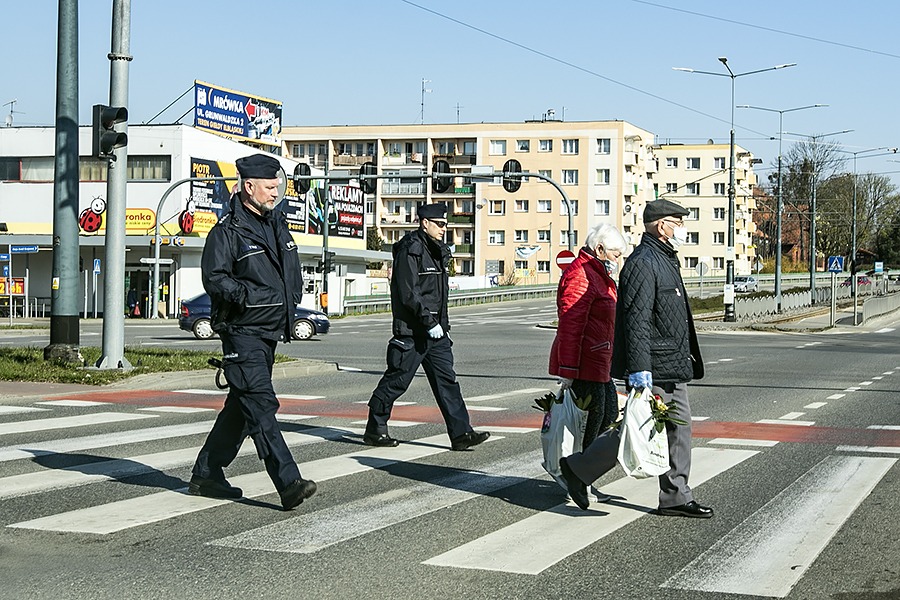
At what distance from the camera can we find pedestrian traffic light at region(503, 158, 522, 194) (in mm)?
36188

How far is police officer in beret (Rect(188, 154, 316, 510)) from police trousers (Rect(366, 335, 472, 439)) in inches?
111

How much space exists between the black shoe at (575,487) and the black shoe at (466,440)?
260 centimetres

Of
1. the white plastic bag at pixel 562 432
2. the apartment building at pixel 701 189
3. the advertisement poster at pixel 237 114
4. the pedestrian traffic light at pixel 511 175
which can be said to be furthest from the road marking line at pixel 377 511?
the apartment building at pixel 701 189

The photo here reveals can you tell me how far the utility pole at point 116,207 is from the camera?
15898mm

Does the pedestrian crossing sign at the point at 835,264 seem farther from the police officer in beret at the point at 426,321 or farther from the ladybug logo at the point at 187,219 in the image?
the police officer in beret at the point at 426,321

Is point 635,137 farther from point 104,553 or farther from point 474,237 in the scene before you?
point 104,553

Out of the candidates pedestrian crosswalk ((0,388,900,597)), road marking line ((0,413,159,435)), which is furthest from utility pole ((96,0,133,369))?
pedestrian crosswalk ((0,388,900,597))

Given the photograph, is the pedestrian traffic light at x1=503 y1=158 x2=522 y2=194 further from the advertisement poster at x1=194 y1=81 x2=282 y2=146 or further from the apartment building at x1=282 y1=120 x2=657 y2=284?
the apartment building at x1=282 y1=120 x2=657 y2=284

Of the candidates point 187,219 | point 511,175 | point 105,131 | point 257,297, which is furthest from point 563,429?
point 187,219

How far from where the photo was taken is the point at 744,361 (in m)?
24.1

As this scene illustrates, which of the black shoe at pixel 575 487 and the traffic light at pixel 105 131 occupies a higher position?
the traffic light at pixel 105 131

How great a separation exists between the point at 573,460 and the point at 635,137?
325 feet

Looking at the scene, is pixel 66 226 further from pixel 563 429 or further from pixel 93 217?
pixel 93 217

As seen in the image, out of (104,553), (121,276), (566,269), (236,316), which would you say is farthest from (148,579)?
(121,276)
